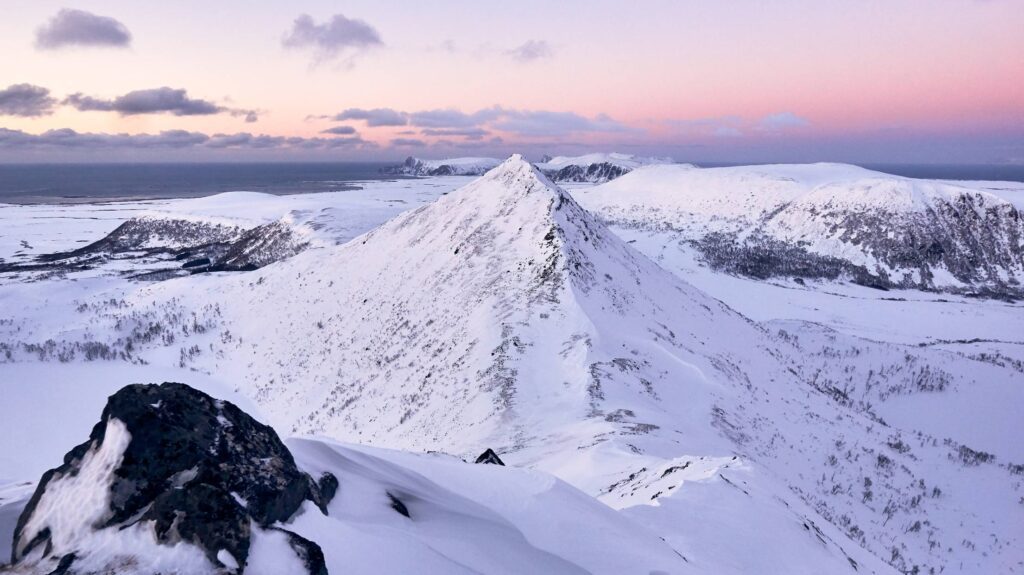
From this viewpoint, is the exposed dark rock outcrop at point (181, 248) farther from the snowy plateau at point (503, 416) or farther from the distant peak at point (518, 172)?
the distant peak at point (518, 172)

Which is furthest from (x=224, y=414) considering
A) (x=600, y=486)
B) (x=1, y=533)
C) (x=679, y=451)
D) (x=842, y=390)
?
(x=842, y=390)

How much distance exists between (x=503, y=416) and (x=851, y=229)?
10129cm

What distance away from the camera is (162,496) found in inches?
199

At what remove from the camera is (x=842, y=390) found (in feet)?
110

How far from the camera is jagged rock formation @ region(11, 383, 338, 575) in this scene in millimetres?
4809

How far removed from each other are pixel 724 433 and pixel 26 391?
34519mm

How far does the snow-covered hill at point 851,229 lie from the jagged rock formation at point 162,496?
83010 millimetres

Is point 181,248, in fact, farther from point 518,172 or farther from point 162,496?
point 162,496

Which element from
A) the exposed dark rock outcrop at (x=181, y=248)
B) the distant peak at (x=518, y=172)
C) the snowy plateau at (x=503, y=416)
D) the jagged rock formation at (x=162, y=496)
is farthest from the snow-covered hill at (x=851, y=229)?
the jagged rock formation at (x=162, y=496)

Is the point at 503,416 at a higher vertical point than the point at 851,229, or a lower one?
lower

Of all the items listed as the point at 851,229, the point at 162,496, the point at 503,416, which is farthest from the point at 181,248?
the point at 851,229

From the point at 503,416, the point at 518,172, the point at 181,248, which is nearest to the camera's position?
the point at 503,416

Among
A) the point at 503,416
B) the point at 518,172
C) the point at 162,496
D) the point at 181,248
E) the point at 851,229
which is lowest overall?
the point at 503,416

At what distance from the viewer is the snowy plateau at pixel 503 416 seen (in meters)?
5.64
